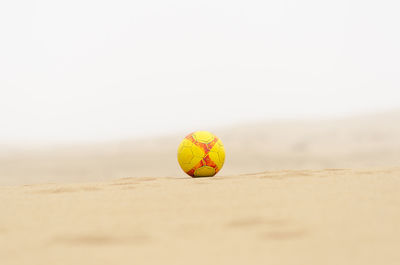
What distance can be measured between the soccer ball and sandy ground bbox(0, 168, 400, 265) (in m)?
2.06

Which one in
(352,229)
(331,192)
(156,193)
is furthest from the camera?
(156,193)

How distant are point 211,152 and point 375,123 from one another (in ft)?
80.0

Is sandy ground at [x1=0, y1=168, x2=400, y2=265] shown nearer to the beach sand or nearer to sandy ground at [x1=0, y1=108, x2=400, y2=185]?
the beach sand

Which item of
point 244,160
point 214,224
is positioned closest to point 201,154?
point 214,224

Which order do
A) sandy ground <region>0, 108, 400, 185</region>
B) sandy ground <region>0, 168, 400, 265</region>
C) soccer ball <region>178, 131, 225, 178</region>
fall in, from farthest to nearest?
sandy ground <region>0, 108, 400, 185</region>
soccer ball <region>178, 131, 225, 178</region>
sandy ground <region>0, 168, 400, 265</region>

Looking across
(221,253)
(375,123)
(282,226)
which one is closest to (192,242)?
(221,253)

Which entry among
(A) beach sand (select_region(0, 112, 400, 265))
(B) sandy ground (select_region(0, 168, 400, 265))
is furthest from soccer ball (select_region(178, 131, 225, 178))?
(B) sandy ground (select_region(0, 168, 400, 265))

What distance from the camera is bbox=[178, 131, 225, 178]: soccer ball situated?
669 centimetres

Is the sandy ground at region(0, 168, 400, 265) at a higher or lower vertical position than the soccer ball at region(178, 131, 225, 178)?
lower

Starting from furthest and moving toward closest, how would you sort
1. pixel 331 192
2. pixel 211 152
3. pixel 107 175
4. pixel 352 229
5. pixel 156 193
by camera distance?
pixel 107 175
pixel 211 152
pixel 156 193
pixel 331 192
pixel 352 229

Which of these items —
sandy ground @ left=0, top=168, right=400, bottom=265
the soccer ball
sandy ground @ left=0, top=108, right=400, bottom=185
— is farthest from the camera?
sandy ground @ left=0, top=108, right=400, bottom=185

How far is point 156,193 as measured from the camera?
15.0 feet

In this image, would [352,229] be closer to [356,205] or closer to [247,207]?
[356,205]

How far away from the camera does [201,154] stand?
6.67 metres
